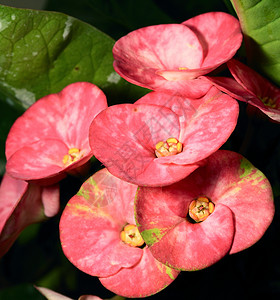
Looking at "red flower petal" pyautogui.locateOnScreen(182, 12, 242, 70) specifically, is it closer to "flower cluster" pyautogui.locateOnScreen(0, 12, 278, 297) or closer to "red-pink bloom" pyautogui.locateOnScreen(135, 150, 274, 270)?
"flower cluster" pyautogui.locateOnScreen(0, 12, 278, 297)

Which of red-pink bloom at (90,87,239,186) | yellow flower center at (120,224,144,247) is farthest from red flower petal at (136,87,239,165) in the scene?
yellow flower center at (120,224,144,247)

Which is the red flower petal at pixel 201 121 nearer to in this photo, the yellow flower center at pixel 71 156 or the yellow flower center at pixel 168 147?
the yellow flower center at pixel 168 147

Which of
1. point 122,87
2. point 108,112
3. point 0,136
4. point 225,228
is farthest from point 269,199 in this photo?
point 0,136

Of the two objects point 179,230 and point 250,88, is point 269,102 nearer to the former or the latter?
point 250,88

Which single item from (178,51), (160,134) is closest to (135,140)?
(160,134)

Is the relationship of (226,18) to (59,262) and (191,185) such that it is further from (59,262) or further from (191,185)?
(59,262)

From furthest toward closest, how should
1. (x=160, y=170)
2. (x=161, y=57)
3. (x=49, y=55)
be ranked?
(x=49, y=55)
(x=161, y=57)
(x=160, y=170)
